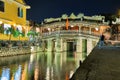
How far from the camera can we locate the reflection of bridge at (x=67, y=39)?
59.5 meters

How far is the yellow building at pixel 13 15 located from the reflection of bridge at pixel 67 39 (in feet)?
31.3

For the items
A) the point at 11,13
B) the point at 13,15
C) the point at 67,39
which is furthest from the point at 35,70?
the point at 67,39

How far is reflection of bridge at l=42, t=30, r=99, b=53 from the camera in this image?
2341 inches

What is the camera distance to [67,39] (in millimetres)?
64062

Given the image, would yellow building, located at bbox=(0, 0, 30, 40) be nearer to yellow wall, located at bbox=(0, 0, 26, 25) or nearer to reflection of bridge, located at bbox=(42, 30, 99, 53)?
yellow wall, located at bbox=(0, 0, 26, 25)

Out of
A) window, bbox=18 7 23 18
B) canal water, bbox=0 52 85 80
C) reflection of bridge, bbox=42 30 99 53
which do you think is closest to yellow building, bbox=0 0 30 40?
window, bbox=18 7 23 18

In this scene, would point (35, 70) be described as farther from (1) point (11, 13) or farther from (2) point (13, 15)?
(2) point (13, 15)

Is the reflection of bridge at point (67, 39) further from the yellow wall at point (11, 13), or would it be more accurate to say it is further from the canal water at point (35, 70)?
the canal water at point (35, 70)

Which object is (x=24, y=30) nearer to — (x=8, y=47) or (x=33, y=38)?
(x=33, y=38)

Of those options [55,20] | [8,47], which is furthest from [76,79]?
[55,20]

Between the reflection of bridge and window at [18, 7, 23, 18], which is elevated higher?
window at [18, 7, 23, 18]

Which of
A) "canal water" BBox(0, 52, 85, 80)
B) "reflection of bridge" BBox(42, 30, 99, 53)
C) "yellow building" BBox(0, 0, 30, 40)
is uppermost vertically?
"yellow building" BBox(0, 0, 30, 40)

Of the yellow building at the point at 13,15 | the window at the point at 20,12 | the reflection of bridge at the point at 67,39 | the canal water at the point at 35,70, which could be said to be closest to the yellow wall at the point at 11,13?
the yellow building at the point at 13,15

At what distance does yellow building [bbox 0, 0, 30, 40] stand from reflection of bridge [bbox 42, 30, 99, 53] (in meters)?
9.55
